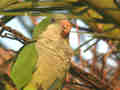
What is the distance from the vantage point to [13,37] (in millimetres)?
405

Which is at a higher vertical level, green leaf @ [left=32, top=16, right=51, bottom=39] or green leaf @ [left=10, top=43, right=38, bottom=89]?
green leaf @ [left=32, top=16, right=51, bottom=39]

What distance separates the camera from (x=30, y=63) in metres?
0.39

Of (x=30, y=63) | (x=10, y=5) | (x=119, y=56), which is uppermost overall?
(x=10, y=5)

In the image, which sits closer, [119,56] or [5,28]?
[5,28]

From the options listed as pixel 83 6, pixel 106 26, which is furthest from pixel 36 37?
pixel 106 26

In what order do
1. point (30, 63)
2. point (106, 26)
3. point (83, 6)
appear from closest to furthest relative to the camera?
point (30, 63) < point (83, 6) < point (106, 26)

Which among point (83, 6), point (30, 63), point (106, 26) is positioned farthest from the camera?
point (106, 26)

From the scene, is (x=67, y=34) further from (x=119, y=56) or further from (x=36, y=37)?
(x=119, y=56)

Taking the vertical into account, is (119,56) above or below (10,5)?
below

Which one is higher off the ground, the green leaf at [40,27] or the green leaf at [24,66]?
the green leaf at [40,27]

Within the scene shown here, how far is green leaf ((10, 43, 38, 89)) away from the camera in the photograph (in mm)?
368

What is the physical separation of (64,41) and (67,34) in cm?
2

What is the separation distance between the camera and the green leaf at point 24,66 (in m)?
0.37

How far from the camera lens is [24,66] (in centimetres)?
38
